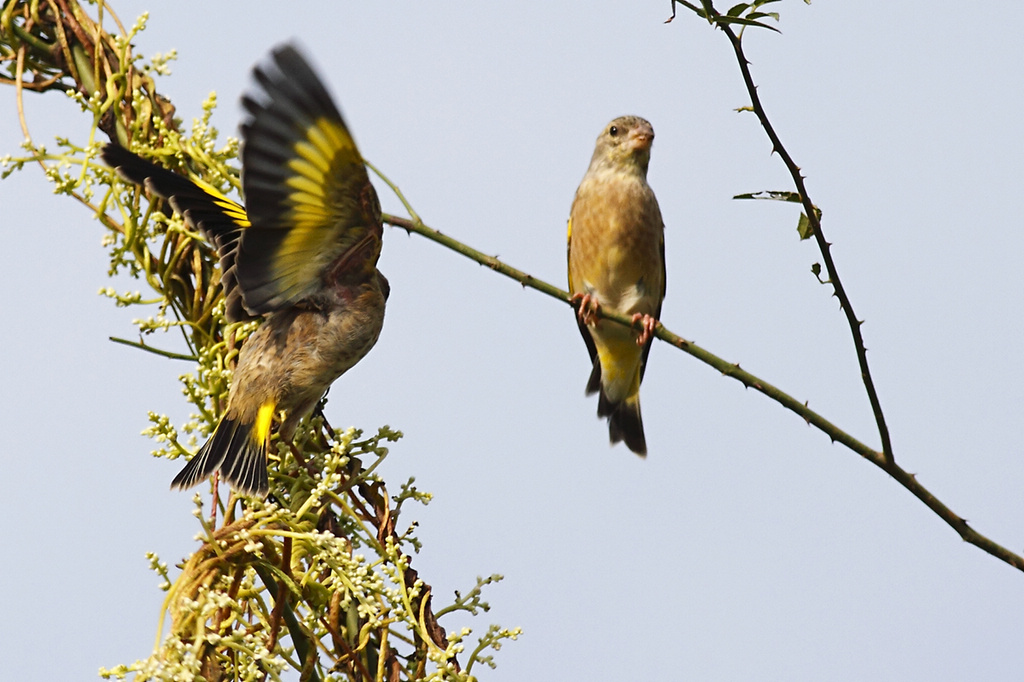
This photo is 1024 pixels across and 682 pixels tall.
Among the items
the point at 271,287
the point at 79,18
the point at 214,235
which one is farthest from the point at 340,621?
the point at 79,18

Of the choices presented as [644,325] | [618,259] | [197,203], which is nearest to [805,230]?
[644,325]

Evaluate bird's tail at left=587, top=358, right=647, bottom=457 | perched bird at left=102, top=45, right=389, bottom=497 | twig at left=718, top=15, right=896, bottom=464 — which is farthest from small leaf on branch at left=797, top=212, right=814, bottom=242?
bird's tail at left=587, top=358, right=647, bottom=457

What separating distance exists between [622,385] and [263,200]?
7.38ft

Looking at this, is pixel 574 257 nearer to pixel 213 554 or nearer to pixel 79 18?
pixel 79 18

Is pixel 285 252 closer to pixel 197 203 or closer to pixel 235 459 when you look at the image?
pixel 197 203

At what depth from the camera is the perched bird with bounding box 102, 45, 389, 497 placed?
8.51ft

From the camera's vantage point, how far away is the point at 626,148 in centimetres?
444

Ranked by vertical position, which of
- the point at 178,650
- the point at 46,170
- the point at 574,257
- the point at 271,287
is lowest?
the point at 178,650

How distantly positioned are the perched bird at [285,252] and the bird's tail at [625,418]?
158 centimetres

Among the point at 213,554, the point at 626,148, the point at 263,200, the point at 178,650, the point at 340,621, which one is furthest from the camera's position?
the point at 626,148

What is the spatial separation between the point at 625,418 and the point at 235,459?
7.62 ft

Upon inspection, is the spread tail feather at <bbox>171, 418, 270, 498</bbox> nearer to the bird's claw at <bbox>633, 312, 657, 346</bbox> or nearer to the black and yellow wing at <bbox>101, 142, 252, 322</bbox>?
the black and yellow wing at <bbox>101, 142, 252, 322</bbox>

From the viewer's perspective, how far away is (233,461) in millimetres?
2604

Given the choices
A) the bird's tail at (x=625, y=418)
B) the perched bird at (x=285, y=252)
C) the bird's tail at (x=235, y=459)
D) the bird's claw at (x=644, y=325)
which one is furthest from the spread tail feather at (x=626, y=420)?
the bird's tail at (x=235, y=459)
